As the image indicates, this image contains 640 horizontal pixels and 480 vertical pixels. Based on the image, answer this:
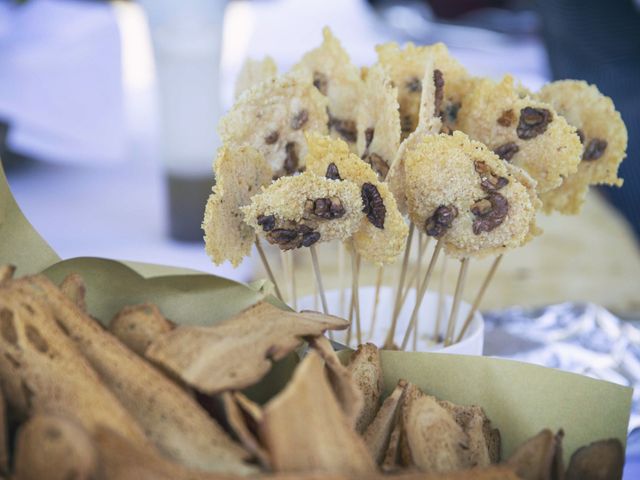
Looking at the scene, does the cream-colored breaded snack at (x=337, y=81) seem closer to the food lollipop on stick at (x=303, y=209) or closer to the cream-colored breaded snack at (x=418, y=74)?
the cream-colored breaded snack at (x=418, y=74)

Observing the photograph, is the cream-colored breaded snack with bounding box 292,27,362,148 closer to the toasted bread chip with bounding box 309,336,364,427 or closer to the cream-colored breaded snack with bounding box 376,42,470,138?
the cream-colored breaded snack with bounding box 376,42,470,138

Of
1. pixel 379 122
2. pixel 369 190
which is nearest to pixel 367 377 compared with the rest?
pixel 369 190

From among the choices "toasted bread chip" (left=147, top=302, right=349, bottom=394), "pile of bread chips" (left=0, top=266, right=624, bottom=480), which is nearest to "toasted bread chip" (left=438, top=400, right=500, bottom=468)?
"pile of bread chips" (left=0, top=266, right=624, bottom=480)

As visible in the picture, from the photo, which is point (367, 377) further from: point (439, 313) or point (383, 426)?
point (439, 313)

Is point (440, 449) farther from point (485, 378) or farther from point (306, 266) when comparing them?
point (306, 266)

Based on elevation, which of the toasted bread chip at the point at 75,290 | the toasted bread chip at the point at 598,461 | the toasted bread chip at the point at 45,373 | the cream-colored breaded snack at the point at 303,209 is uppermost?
the cream-colored breaded snack at the point at 303,209

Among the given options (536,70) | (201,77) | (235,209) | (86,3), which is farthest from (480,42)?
(235,209)

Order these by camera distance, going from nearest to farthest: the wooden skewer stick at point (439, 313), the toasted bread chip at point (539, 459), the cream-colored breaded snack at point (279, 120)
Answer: the toasted bread chip at point (539, 459) → the cream-colored breaded snack at point (279, 120) → the wooden skewer stick at point (439, 313)

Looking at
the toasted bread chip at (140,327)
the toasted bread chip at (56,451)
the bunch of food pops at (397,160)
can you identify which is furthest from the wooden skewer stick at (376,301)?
the toasted bread chip at (56,451)
